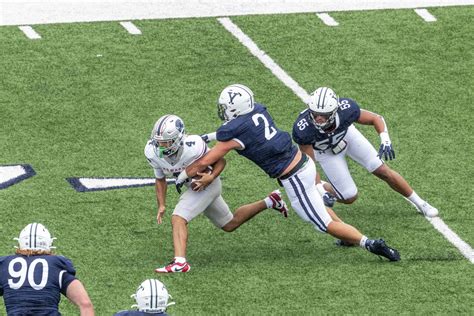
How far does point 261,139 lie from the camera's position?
13.5 m

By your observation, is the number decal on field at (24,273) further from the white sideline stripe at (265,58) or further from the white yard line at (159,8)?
the white yard line at (159,8)

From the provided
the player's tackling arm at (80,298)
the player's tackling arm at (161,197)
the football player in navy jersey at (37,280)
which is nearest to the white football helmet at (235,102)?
the player's tackling arm at (161,197)

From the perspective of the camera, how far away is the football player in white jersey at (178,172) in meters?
13.5

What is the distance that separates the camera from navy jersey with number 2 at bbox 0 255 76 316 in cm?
1109

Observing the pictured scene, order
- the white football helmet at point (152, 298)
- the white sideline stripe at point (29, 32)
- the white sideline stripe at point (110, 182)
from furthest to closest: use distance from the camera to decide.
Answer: the white sideline stripe at point (29, 32), the white sideline stripe at point (110, 182), the white football helmet at point (152, 298)

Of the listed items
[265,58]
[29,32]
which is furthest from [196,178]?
[29,32]

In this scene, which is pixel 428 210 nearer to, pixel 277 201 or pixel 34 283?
pixel 277 201

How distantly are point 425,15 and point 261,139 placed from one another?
688 centimetres

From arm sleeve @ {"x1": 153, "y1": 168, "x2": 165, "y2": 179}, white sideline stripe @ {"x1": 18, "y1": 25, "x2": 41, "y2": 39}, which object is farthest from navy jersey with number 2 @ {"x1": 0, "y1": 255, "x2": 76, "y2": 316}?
white sideline stripe @ {"x1": 18, "y1": 25, "x2": 41, "y2": 39}

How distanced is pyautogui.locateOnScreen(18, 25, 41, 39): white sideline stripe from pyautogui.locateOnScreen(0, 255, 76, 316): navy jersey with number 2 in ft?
26.8

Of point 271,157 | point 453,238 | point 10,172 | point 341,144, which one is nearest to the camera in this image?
point 271,157

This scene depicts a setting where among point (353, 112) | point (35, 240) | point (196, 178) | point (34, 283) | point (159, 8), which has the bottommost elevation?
point (34, 283)

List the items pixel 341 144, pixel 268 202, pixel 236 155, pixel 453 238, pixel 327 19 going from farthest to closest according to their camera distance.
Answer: pixel 327 19 < pixel 236 155 < pixel 341 144 < pixel 268 202 < pixel 453 238

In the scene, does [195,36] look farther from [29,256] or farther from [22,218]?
[29,256]
